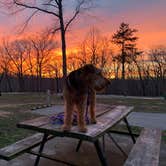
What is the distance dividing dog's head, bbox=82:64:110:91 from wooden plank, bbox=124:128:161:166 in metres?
0.88

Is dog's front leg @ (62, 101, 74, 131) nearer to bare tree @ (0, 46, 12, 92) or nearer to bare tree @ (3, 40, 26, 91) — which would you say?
bare tree @ (0, 46, 12, 92)

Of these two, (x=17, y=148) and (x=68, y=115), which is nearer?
(x=68, y=115)

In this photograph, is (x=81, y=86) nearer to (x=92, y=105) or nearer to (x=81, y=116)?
(x=81, y=116)

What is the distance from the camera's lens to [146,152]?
2926 mm

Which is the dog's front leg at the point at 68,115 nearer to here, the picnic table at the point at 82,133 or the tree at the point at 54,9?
the picnic table at the point at 82,133

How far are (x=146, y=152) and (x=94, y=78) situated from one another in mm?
1232

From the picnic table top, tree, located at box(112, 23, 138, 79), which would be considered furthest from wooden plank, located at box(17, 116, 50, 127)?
tree, located at box(112, 23, 138, 79)

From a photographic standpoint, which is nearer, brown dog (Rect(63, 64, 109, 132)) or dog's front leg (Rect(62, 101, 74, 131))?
brown dog (Rect(63, 64, 109, 132))

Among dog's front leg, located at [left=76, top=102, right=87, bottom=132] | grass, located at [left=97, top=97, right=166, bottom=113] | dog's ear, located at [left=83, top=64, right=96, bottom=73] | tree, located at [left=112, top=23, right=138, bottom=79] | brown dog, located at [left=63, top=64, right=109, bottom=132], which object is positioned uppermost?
tree, located at [left=112, top=23, right=138, bottom=79]

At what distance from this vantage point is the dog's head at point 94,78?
7.24 feet

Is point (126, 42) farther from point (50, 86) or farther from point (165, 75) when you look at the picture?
point (50, 86)

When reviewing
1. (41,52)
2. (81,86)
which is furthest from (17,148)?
(41,52)

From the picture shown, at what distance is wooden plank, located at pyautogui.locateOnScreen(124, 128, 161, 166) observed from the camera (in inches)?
103

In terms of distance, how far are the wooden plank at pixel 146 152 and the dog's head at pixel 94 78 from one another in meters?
0.88
